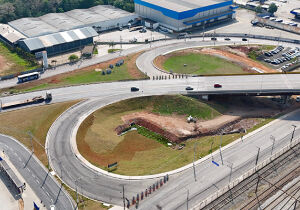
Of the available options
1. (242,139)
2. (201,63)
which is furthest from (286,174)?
(201,63)

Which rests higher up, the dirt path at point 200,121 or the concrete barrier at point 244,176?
the concrete barrier at point 244,176

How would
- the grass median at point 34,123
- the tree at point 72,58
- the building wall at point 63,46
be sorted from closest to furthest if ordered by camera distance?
1. the grass median at point 34,123
2. the tree at point 72,58
3. the building wall at point 63,46

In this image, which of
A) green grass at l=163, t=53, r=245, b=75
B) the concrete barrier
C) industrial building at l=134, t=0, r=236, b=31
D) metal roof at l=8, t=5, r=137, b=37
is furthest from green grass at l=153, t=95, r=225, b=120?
metal roof at l=8, t=5, r=137, b=37

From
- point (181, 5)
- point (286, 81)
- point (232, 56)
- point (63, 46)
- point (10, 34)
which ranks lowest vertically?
point (232, 56)

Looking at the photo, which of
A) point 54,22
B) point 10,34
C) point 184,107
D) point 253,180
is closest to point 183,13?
point 54,22

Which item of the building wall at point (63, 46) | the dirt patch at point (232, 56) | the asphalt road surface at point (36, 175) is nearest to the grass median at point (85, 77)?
the dirt patch at point (232, 56)

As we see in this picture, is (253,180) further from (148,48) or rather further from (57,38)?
(57,38)

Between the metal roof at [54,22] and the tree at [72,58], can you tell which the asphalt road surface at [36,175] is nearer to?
the tree at [72,58]
